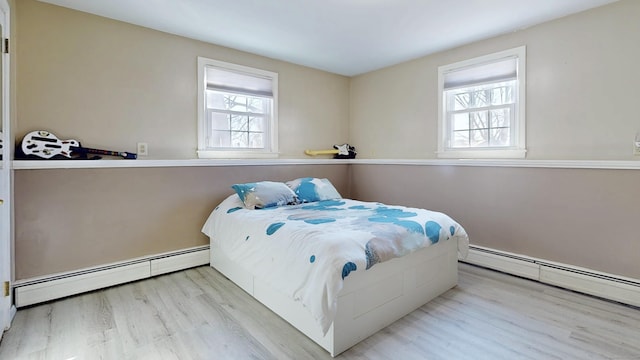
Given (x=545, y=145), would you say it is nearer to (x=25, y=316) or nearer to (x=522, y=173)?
(x=522, y=173)

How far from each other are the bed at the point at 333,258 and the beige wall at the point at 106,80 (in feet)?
3.26

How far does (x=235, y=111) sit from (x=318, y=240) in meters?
2.22

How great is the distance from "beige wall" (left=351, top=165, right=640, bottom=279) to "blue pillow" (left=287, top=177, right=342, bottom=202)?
104 cm

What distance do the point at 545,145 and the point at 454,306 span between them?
1.71 m

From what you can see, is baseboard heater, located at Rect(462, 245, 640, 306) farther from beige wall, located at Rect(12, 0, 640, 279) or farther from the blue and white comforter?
the blue and white comforter

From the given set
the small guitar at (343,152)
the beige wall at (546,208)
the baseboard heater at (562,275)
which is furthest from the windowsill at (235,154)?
the baseboard heater at (562,275)

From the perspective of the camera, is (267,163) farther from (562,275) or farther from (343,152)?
(562,275)

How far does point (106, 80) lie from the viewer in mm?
2734

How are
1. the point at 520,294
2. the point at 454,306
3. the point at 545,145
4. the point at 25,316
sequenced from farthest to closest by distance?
1. the point at 545,145
2. the point at 520,294
3. the point at 454,306
4. the point at 25,316

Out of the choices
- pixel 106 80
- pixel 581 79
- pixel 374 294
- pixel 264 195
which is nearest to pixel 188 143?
pixel 106 80

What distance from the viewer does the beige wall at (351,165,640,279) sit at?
8.09 feet

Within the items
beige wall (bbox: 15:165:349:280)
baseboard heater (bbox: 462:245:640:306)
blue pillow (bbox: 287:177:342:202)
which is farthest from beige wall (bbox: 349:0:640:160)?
beige wall (bbox: 15:165:349:280)

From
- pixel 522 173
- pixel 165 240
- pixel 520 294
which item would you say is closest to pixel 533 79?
pixel 522 173

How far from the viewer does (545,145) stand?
9.46 ft
